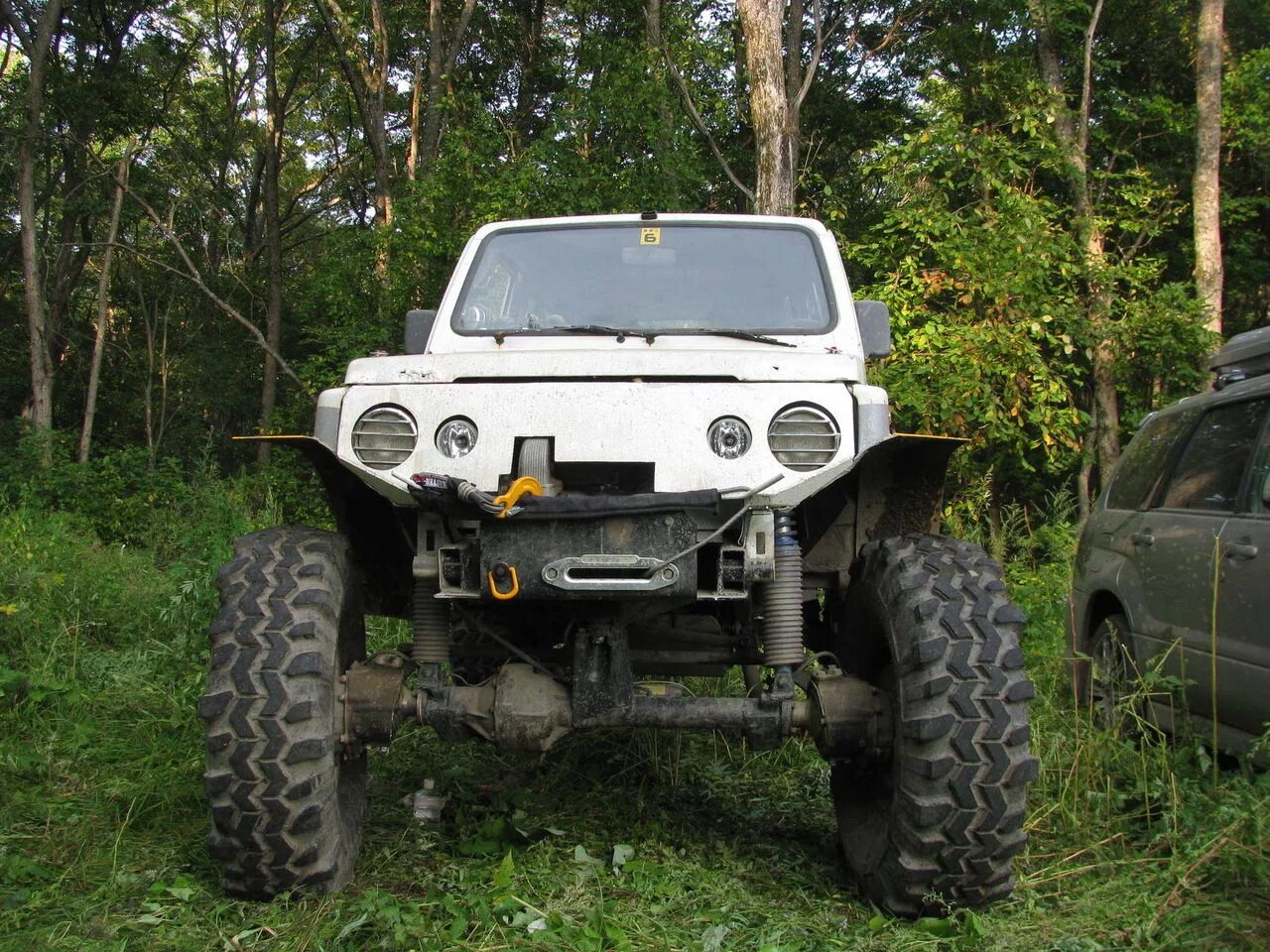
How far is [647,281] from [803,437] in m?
1.55

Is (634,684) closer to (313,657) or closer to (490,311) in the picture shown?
Answer: (313,657)

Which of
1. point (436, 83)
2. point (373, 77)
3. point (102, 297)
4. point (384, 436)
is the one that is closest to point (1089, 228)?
point (436, 83)

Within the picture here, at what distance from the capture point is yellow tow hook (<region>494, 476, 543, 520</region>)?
3146mm

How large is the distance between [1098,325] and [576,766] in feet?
30.0

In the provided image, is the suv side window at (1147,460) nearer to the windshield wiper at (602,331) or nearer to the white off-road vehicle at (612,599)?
the white off-road vehicle at (612,599)

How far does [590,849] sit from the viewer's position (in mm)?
4020

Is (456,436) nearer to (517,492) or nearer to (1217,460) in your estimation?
(517,492)

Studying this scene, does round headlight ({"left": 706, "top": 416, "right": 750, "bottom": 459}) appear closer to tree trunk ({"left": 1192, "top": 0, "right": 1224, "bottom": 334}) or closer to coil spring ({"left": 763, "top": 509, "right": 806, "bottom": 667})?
coil spring ({"left": 763, "top": 509, "right": 806, "bottom": 667})

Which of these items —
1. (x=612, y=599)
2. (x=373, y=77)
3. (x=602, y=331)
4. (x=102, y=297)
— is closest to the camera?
(x=612, y=599)

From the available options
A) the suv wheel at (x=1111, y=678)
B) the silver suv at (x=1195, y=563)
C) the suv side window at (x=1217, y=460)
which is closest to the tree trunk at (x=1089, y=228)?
the silver suv at (x=1195, y=563)

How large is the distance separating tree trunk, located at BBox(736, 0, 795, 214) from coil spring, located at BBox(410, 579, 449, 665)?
23.8ft

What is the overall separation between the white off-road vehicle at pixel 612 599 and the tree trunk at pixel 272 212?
57.7 feet

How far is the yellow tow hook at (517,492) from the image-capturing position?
3.15 meters

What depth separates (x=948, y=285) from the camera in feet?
35.6
